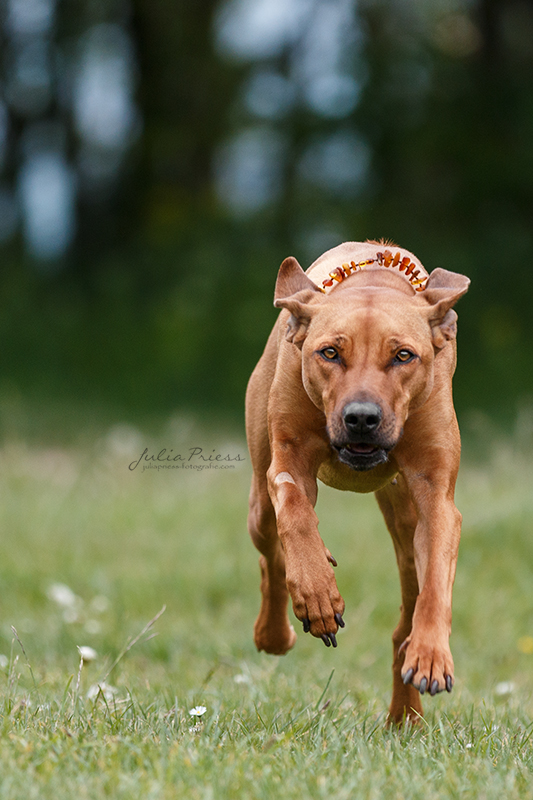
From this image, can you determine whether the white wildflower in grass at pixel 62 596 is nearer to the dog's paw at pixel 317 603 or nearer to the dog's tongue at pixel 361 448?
the dog's paw at pixel 317 603

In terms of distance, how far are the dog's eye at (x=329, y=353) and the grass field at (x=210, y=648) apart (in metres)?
1.15

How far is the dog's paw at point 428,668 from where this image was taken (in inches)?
119

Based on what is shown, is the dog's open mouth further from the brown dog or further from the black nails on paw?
the black nails on paw

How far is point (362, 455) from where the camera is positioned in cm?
319

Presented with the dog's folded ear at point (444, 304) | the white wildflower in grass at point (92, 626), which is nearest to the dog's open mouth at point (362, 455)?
the dog's folded ear at point (444, 304)

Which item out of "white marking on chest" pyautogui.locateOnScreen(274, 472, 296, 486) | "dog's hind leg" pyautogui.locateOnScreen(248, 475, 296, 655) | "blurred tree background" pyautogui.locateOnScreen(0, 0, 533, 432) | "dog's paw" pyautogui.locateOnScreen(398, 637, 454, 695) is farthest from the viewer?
"blurred tree background" pyautogui.locateOnScreen(0, 0, 533, 432)

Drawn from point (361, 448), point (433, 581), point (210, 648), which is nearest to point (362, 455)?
point (361, 448)

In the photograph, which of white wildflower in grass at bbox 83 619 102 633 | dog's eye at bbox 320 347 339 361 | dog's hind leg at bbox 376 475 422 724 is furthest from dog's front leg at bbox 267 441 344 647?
white wildflower in grass at bbox 83 619 102 633

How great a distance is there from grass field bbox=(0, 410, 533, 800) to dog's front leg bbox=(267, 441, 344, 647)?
1.22 feet

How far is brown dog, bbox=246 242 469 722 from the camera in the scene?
3123 millimetres

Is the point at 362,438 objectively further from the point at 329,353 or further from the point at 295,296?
the point at 295,296

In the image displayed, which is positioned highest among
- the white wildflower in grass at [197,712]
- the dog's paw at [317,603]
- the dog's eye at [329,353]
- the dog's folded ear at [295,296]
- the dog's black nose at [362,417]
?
the dog's folded ear at [295,296]

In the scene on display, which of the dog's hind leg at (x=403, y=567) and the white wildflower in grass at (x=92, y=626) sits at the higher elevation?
the dog's hind leg at (x=403, y=567)

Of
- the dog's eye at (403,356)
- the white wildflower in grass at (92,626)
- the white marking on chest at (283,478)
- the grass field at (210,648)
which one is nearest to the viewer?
the grass field at (210,648)
